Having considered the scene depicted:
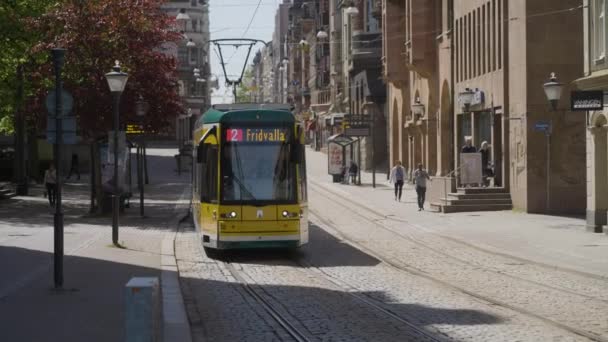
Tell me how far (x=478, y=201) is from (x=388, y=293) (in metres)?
20.3

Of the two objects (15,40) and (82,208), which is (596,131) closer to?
(82,208)

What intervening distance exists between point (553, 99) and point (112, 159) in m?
11.6

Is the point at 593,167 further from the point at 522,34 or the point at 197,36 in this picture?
the point at 197,36

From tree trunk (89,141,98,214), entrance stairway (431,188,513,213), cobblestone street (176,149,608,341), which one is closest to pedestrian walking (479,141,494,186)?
entrance stairway (431,188,513,213)

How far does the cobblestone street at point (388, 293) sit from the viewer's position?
12.7 m

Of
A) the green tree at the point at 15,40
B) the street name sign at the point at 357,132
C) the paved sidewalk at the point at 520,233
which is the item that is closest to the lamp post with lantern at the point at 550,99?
the paved sidewalk at the point at 520,233

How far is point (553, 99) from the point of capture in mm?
27047

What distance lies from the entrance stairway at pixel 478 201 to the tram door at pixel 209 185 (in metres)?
15.6

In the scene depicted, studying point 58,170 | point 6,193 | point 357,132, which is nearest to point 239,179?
point 58,170

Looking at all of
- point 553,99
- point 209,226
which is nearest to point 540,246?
point 553,99

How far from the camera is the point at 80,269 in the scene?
18984 millimetres

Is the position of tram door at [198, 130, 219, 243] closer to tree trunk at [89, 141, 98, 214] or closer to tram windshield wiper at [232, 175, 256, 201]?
tram windshield wiper at [232, 175, 256, 201]

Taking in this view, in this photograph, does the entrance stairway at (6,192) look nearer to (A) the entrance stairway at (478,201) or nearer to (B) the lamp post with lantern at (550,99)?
(A) the entrance stairway at (478,201)

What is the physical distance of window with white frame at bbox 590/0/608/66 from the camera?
25.8 m
